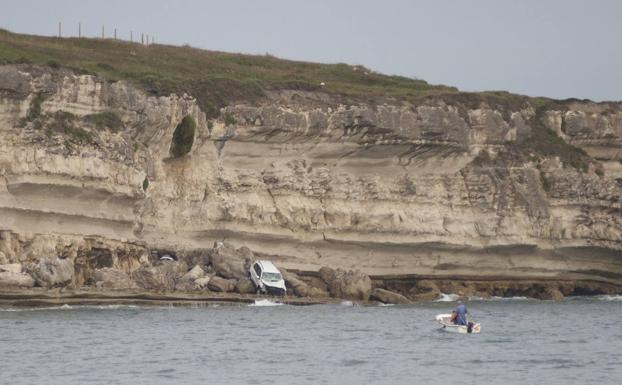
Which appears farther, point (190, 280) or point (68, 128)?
point (190, 280)

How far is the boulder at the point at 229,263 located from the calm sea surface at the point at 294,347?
2.66m

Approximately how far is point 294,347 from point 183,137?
22.4 metres

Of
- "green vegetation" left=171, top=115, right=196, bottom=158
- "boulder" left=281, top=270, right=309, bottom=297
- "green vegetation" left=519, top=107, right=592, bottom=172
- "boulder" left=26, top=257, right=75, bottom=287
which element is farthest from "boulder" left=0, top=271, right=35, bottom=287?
"green vegetation" left=519, top=107, right=592, bottom=172

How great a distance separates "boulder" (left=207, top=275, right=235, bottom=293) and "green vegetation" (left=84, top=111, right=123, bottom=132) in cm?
780

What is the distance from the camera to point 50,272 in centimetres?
5291

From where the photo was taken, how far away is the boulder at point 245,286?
59.7 metres

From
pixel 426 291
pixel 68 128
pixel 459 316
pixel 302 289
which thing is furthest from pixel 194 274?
pixel 459 316

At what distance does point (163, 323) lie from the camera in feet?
161

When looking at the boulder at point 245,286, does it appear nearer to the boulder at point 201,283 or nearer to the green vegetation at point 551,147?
the boulder at point 201,283

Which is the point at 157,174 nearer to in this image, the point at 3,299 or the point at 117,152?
the point at 117,152

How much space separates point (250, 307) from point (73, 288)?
7.65 meters

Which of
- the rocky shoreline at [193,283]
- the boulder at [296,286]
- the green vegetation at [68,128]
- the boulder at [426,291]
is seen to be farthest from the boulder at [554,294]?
the green vegetation at [68,128]

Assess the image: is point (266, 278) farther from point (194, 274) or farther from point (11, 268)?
point (11, 268)

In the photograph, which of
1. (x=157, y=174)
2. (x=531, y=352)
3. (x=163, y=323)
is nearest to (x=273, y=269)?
(x=157, y=174)
